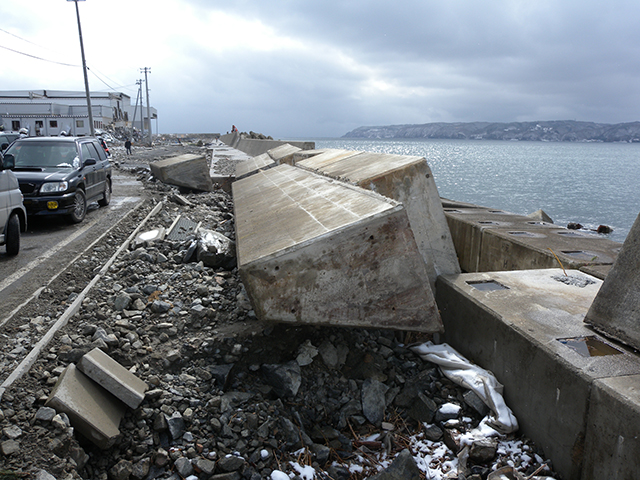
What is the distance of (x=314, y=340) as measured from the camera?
5.20 m

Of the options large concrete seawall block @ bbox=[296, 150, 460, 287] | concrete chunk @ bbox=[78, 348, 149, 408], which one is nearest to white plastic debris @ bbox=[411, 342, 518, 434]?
large concrete seawall block @ bbox=[296, 150, 460, 287]

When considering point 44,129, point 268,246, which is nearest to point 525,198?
point 268,246

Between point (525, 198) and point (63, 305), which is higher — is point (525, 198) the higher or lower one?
the lower one

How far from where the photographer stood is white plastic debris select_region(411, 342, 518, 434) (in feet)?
14.5

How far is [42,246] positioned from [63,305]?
11.9ft

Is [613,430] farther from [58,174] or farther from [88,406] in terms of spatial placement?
[58,174]

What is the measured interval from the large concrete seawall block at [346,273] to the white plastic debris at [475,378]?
43 cm

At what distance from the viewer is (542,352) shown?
165 inches

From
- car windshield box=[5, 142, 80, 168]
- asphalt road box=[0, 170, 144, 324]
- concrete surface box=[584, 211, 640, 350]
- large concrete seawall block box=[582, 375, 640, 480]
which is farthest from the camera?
car windshield box=[5, 142, 80, 168]

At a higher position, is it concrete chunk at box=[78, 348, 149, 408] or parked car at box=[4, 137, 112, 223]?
parked car at box=[4, 137, 112, 223]

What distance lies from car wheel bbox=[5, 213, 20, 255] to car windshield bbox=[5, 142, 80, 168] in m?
3.76

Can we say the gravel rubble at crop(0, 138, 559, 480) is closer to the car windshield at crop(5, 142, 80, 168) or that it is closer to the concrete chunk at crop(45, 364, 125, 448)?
the concrete chunk at crop(45, 364, 125, 448)

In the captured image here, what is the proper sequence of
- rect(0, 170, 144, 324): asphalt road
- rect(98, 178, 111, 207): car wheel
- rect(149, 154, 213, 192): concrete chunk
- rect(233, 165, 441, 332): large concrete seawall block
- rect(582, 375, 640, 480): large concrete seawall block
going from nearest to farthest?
rect(582, 375, 640, 480): large concrete seawall block, rect(233, 165, 441, 332): large concrete seawall block, rect(0, 170, 144, 324): asphalt road, rect(98, 178, 111, 207): car wheel, rect(149, 154, 213, 192): concrete chunk

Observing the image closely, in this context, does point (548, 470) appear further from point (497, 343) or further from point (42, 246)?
point (42, 246)
